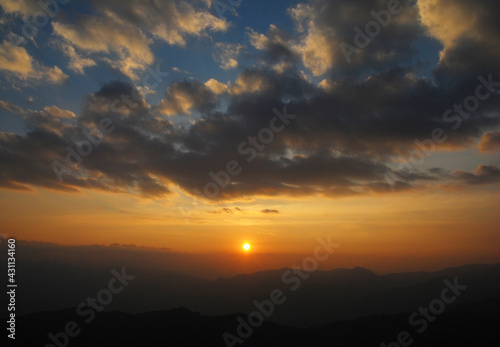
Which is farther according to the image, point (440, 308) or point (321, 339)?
point (440, 308)

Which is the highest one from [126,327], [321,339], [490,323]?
[126,327]

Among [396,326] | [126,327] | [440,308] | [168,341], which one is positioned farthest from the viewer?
[440,308]

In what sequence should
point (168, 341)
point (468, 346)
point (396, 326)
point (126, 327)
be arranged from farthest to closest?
point (396, 326) → point (126, 327) → point (168, 341) → point (468, 346)

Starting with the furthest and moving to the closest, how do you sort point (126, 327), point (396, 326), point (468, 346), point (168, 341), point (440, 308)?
point (440, 308) → point (396, 326) → point (126, 327) → point (168, 341) → point (468, 346)

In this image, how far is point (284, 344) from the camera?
7444 cm

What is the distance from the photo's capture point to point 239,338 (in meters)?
72.4

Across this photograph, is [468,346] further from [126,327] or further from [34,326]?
[34,326]

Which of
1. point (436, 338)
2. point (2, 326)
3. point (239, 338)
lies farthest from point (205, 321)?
point (436, 338)

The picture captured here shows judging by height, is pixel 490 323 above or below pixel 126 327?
below

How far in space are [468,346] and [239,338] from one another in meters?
57.8

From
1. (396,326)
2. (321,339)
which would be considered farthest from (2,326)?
(396,326)

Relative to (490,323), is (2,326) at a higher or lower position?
higher

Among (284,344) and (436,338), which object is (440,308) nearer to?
(436,338)

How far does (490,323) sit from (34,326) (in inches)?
5019
